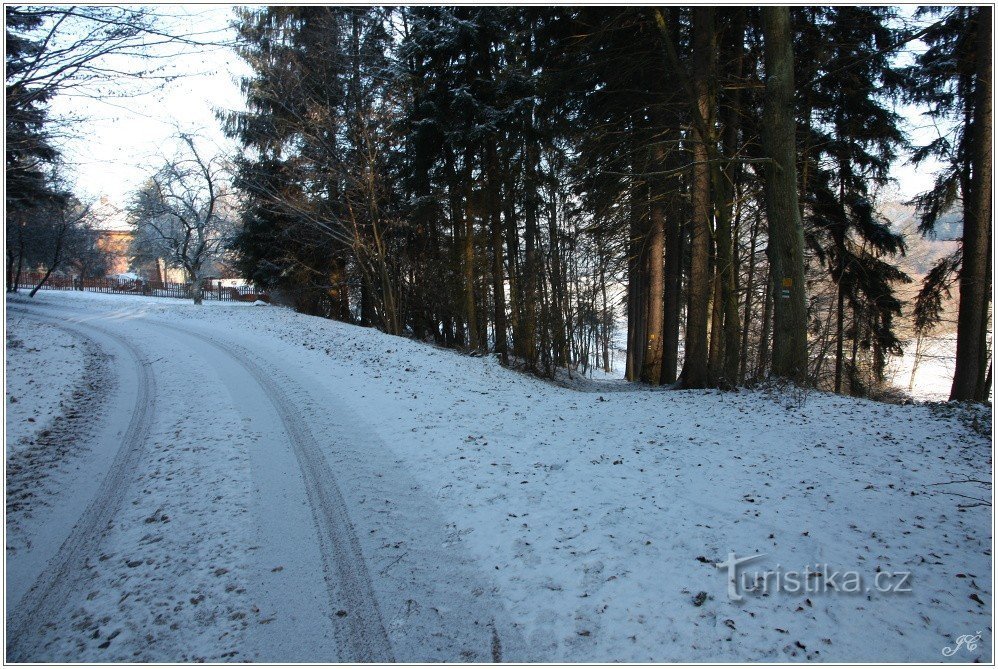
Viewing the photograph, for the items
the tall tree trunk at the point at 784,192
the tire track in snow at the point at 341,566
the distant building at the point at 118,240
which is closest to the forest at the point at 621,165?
the tall tree trunk at the point at 784,192

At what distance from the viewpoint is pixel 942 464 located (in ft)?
16.5

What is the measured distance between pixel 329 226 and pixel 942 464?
17.2m

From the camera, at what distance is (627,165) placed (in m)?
11.2

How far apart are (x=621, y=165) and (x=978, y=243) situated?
22.4 feet

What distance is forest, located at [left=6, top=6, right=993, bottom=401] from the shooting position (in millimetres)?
8953

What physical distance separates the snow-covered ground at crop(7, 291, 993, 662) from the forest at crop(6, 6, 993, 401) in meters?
3.53

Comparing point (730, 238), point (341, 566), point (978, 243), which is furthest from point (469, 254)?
point (341, 566)

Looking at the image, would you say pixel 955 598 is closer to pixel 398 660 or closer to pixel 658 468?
pixel 658 468

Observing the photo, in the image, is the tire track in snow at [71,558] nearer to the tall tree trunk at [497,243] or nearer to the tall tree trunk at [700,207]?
the tall tree trunk at [700,207]

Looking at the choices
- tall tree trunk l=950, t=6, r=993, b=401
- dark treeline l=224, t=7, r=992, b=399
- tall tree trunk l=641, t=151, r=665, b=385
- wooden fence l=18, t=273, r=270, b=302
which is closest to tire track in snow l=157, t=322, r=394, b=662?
dark treeline l=224, t=7, r=992, b=399

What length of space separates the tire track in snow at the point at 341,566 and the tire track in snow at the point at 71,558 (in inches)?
62.5

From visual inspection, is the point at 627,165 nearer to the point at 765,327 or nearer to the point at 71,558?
the point at 765,327

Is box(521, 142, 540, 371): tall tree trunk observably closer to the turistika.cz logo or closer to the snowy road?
the snowy road

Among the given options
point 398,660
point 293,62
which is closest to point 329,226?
point 293,62
